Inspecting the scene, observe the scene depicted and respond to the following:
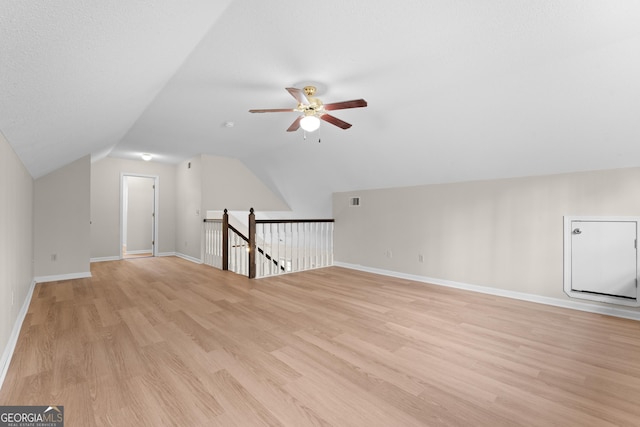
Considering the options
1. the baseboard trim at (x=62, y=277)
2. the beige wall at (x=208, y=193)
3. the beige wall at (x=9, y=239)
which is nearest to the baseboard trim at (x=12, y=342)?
the beige wall at (x=9, y=239)

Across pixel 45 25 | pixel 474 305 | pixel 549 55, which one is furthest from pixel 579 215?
pixel 45 25

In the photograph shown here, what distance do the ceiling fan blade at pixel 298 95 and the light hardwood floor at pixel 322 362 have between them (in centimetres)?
213

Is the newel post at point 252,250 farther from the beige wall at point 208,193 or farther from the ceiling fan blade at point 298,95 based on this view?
the ceiling fan blade at point 298,95

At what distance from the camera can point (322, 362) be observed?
205cm

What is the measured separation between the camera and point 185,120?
4.02 m

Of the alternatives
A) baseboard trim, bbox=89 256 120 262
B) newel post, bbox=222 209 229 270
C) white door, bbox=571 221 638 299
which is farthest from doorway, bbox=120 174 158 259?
white door, bbox=571 221 638 299

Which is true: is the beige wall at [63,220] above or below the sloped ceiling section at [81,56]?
below

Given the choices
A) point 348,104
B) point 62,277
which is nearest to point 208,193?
point 62,277

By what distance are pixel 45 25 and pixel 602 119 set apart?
407 cm

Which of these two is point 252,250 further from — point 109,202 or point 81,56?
point 109,202

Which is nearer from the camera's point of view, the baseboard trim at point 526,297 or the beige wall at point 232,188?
A: the baseboard trim at point 526,297

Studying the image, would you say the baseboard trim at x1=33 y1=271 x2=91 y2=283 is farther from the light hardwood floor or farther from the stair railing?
the stair railing

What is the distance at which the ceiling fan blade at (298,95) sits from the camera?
94.9 inches

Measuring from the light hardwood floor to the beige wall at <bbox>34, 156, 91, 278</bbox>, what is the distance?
124 cm
